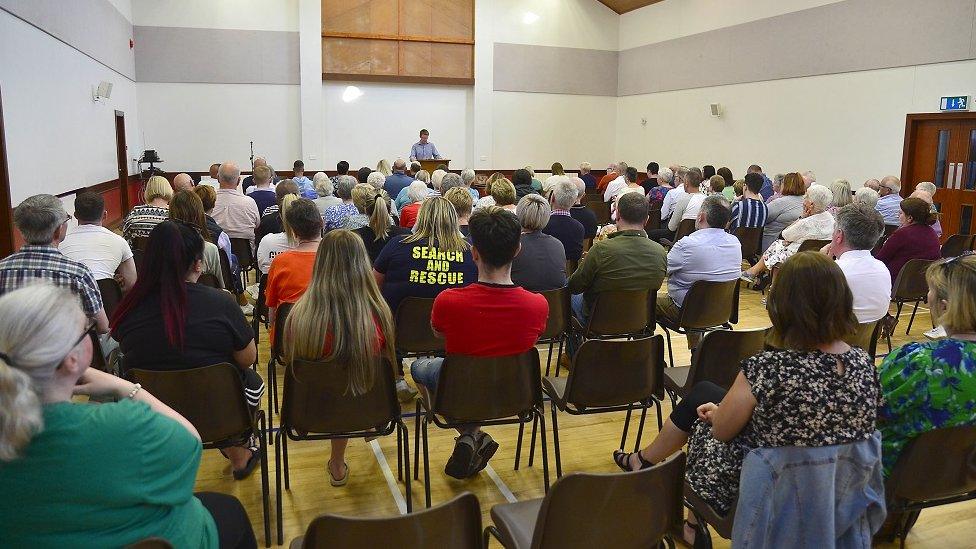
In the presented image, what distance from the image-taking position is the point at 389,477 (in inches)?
134

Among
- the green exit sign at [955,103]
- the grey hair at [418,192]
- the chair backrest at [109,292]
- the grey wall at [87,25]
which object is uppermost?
the grey wall at [87,25]

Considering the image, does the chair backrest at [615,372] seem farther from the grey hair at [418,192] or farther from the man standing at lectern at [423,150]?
the man standing at lectern at [423,150]

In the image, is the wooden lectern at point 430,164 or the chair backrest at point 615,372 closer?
the chair backrest at point 615,372

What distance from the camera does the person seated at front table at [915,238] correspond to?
18.0ft

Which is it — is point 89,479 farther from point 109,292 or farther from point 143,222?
point 143,222

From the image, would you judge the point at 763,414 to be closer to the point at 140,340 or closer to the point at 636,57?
the point at 140,340

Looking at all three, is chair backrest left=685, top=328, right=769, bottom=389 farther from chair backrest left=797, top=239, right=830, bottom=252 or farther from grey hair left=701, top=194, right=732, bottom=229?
chair backrest left=797, top=239, right=830, bottom=252

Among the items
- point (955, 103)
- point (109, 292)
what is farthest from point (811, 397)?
point (955, 103)

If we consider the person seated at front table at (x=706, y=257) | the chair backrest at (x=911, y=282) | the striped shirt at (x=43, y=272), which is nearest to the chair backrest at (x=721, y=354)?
the person seated at front table at (x=706, y=257)

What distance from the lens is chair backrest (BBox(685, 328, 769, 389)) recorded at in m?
3.19

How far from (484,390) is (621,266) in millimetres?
1744

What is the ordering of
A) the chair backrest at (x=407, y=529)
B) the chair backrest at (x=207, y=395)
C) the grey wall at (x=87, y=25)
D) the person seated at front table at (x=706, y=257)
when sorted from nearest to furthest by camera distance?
the chair backrest at (x=407, y=529)
the chair backrest at (x=207, y=395)
the person seated at front table at (x=706, y=257)
the grey wall at (x=87, y=25)

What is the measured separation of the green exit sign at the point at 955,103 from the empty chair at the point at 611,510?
9.78 meters

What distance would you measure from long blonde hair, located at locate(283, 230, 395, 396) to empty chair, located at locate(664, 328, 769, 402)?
56.1 inches
